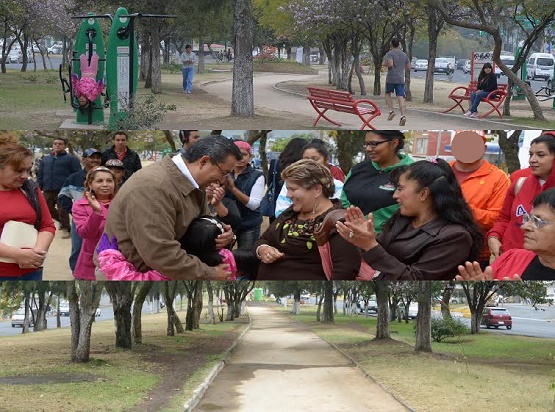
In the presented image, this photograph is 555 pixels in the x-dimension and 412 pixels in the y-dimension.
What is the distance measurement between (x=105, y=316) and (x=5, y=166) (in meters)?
0.62

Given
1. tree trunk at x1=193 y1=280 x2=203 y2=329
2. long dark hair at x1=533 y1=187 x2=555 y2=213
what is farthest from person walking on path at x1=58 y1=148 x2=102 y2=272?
long dark hair at x1=533 y1=187 x2=555 y2=213

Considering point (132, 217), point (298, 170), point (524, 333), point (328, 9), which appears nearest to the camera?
point (132, 217)

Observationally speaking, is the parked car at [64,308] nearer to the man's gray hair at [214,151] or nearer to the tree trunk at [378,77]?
the man's gray hair at [214,151]

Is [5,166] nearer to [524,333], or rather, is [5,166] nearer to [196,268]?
[196,268]

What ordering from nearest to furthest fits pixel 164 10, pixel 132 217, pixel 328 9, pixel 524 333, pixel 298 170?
pixel 132 217
pixel 298 170
pixel 524 333
pixel 164 10
pixel 328 9

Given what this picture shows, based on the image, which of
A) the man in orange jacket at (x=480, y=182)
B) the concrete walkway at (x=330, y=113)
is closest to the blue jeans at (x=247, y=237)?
the man in orange jacket at (x=480, y=182)

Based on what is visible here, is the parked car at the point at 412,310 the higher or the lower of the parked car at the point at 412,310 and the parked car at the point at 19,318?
the higher

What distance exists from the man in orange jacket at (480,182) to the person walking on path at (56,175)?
4.35 ft

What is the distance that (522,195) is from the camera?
3.21 meters

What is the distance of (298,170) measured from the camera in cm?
301

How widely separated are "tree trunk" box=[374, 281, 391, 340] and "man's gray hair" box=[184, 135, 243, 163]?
0.68 m

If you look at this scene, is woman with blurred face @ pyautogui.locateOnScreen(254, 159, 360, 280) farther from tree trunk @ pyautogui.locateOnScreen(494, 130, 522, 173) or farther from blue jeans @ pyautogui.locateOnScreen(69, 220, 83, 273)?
tree trunk @ pyautogui.locateOnScreen(494, 130, 522, 173)

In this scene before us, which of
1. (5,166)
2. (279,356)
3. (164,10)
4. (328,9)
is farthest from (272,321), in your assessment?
(328,9)

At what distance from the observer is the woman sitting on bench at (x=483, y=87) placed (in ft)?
45.6
